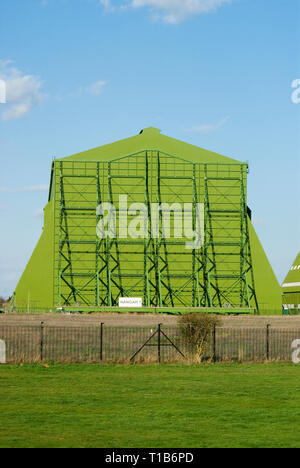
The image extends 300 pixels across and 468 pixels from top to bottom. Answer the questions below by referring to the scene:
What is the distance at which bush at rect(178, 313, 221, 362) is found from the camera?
32.0 meters

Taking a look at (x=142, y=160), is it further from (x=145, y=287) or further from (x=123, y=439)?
(x=123, y=439)

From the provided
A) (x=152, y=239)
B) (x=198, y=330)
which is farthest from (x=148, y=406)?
(x=152, y=239)

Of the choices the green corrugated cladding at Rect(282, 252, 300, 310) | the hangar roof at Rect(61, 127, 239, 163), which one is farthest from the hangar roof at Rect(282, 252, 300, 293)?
the hangar roof at Rect(61, 127, 239, 163)

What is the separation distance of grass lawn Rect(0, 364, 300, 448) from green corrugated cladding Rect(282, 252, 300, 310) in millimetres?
81522

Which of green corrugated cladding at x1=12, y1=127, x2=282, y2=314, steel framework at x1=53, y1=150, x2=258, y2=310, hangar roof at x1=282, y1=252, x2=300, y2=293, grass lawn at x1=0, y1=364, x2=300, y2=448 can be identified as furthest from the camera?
hangar roof at x1=282, y1=252, x2=300, y2=293

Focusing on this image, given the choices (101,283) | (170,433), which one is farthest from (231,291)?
(170,433)

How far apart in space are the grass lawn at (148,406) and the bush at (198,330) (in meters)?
3.34

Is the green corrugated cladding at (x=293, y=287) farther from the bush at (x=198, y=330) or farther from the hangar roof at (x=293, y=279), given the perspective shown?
the bush at (x=198, y=330)

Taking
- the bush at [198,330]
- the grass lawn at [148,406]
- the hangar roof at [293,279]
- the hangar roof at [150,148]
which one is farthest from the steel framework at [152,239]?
the grass lawn at [148,406]

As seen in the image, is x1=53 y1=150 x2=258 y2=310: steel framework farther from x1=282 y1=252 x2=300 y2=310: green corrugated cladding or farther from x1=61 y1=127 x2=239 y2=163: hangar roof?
x1=282 y1=252 x2=300 y2=310: green corrugated cladding

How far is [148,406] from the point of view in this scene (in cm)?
1878

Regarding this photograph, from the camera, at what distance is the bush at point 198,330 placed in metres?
32.0

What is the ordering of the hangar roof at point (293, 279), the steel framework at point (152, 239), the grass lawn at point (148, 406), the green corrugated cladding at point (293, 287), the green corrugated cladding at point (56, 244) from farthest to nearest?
the hangar roof at point (293, 279) < the green corrugated cladding at point (293, 287) < the green corrugated cladding at point (56, 244) < the steel framework at point (152, 239) < the grass lawn at point (148, 406)

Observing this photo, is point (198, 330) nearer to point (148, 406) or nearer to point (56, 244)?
point (148, 406)
